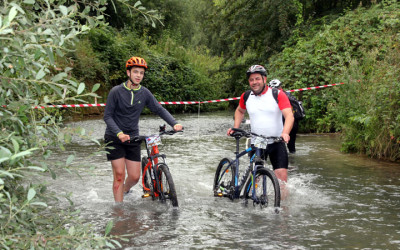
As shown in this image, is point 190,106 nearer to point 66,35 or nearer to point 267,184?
point 267,184

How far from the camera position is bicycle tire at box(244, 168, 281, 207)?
7070 mm

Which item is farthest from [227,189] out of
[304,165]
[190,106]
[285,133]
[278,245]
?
[190,106]

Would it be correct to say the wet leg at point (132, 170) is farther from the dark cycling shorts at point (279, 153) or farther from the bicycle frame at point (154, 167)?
the dark cycling shorts at point (279, 153)

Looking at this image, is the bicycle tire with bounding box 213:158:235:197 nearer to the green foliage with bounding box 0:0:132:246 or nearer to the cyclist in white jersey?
the cyclist in white jersey

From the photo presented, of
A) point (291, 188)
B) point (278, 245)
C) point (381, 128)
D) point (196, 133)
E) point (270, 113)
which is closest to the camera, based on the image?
point (278, 245)

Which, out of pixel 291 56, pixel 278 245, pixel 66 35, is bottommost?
pixel 278 245

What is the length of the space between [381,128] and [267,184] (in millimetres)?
5191

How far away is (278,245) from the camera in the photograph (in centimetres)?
591

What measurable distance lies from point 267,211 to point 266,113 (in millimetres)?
1378

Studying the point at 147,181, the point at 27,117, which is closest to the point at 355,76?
the point at 147,181

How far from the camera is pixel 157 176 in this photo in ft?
25.3

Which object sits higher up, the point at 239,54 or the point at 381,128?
the point at 239,54

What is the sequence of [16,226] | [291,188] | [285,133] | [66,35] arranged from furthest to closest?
[291,188] → [285,133] → [66,35] → [16,226]

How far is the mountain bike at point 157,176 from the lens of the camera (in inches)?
295
